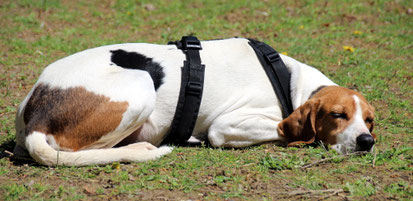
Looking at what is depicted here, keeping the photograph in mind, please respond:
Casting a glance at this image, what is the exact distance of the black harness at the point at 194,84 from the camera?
4578 millimetres

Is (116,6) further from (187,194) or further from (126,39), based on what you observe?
(187,194)

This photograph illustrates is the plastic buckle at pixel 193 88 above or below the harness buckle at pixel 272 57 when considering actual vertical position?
below

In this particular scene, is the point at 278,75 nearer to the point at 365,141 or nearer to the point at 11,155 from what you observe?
the point at 365,141

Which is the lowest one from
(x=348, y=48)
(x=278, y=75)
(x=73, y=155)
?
(x=348, y=48)

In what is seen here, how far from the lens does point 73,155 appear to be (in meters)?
4.04

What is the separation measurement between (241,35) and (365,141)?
187 inches

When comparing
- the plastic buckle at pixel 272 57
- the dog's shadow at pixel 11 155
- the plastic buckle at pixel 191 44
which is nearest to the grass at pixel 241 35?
the dog's shadow at pixel 11 155

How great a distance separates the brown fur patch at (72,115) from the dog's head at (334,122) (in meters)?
1.66

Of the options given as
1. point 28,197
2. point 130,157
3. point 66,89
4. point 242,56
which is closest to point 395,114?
point 242,56

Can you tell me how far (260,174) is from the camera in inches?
159

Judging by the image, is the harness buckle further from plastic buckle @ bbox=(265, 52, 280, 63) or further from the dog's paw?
the dog's paw

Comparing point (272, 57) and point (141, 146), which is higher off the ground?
point (272, 57)

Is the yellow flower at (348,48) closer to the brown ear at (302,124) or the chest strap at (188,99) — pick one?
the brown ear at (302,124)

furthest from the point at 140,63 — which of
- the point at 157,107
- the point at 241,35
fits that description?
the point at 241,35
